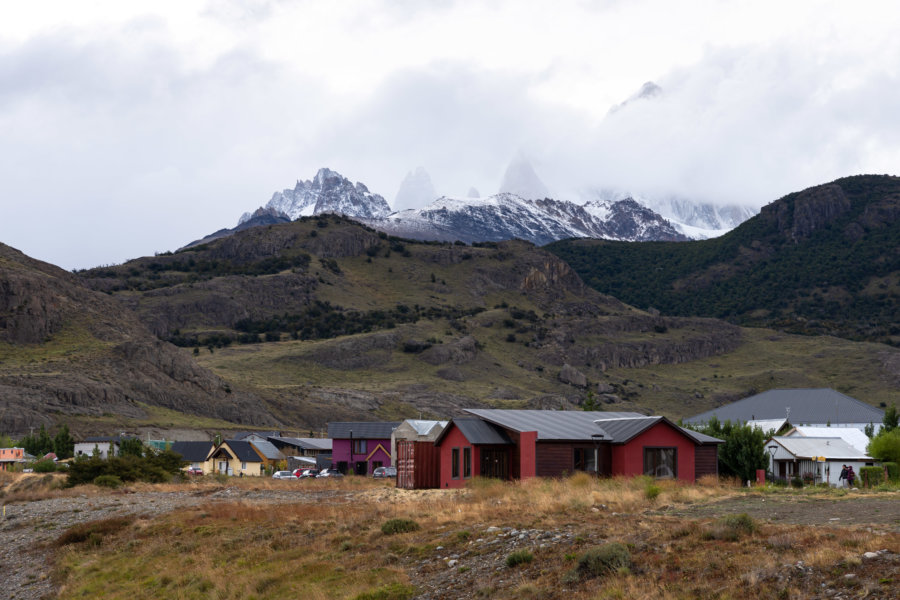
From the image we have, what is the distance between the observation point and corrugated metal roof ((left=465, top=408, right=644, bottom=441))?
4112 cm

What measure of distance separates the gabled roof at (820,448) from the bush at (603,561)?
3983 cm

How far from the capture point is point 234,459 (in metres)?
82.4

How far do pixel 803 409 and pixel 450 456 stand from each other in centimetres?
6441

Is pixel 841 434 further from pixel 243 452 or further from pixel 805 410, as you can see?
pixel 243 452

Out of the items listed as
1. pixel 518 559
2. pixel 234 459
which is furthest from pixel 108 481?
pixel 518 559

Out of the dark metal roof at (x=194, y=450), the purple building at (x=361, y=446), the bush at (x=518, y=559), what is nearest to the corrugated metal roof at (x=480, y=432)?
the bush at (x=518, y=559)

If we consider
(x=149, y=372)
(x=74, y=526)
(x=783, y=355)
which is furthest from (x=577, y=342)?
(x=74, y=526)

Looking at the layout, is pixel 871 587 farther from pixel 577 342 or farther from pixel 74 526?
pixel 577 342

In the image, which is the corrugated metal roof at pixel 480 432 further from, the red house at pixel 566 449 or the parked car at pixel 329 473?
the parked car at pixel 329 473

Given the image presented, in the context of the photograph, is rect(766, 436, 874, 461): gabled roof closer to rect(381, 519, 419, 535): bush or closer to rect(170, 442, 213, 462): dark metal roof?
rect(381, 519, 419, 535): bush

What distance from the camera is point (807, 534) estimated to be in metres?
16.9

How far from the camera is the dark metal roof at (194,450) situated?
3297 inches

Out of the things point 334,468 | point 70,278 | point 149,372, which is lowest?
point 334,468

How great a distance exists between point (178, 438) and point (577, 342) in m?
98.3
